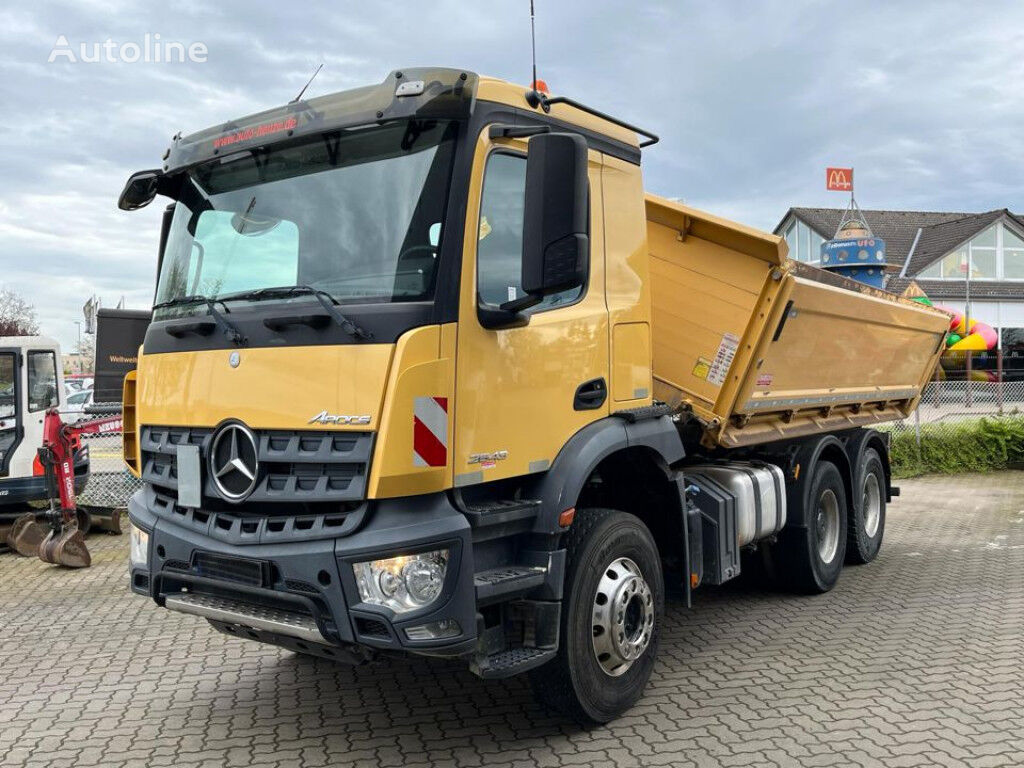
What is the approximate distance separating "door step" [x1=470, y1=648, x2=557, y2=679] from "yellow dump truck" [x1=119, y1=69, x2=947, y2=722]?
0.5 inches

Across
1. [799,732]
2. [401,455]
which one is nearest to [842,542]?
[799,732]

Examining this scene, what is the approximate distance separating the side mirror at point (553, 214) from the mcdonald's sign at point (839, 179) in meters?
26.9

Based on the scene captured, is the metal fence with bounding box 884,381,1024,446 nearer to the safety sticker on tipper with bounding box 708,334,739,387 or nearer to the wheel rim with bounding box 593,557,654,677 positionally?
the safety sticker on tipper with bounding box 708,334,739,387

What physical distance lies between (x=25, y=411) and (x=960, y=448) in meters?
13.8

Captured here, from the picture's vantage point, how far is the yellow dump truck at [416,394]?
11.6ft

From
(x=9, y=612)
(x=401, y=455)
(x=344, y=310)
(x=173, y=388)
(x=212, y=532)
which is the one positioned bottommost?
(x=9, y=612)

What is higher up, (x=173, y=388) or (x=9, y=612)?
(x=173, y=388)

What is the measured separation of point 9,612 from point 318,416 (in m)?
5.18

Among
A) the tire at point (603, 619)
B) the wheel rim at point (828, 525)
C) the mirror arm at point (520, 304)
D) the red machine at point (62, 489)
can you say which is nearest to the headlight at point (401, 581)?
the tire at point (603, 619)

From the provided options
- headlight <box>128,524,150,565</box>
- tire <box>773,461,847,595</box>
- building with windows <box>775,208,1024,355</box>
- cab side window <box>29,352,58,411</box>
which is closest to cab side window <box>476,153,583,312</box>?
headlight <box>128,524,150,565</box>

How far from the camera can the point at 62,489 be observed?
9156 millimetres

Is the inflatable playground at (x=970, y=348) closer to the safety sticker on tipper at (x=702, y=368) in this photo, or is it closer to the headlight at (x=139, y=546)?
the safety sticker on tipper at (x=702, y=368)

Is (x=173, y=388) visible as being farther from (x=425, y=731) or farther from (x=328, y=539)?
(x=425, y=731)

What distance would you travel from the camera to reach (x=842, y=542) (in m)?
7.50
